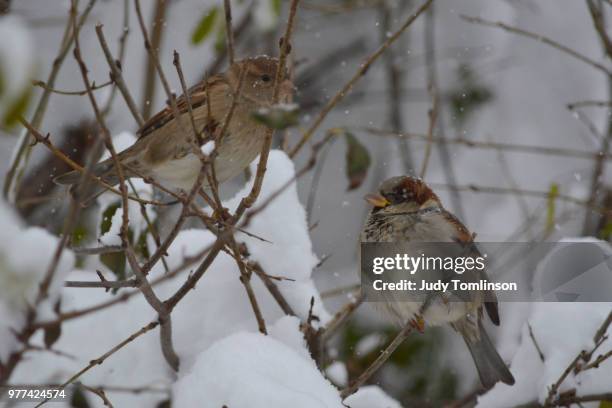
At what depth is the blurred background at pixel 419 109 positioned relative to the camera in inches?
174

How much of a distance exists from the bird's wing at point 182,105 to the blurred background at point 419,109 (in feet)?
2.33

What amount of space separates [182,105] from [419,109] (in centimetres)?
290

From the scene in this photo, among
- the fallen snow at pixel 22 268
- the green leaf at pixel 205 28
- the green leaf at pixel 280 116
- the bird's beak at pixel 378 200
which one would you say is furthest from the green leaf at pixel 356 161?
the fallen snow at pixel 22 268

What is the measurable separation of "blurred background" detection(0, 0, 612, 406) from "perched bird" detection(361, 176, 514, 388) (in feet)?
4.42

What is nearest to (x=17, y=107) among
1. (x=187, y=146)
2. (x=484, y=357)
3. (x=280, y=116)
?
(x=280, y=116)

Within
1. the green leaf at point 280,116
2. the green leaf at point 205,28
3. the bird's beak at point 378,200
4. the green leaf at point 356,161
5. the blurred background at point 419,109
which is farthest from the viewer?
the blurred background at point 419,109

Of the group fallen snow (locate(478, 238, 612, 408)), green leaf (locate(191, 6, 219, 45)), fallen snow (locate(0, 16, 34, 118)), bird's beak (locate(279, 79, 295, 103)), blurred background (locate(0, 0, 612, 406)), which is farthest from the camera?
blurred background (locate(0, 0, 612, 406))

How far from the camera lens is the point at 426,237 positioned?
8.84 feet

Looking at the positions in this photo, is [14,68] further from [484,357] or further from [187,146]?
[484,357]

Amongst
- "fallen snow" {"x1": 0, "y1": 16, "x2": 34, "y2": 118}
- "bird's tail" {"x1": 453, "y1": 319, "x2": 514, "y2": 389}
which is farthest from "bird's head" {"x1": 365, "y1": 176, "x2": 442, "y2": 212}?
"fallen snow" {"x1": 0, "y1": 16, "x2": 34, "y2": 118}

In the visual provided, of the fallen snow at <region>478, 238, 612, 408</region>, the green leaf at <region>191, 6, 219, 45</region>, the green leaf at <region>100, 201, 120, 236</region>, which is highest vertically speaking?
the green leaf at <region>191, 6, 219, 45</region>

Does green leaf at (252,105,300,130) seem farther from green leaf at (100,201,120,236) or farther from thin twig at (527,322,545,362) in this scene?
thin twig at (527,322,545,362)

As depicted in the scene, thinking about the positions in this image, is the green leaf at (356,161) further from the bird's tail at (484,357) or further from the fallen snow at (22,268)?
the fallen snow at (22,268)

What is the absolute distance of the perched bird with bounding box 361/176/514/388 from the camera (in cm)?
272
